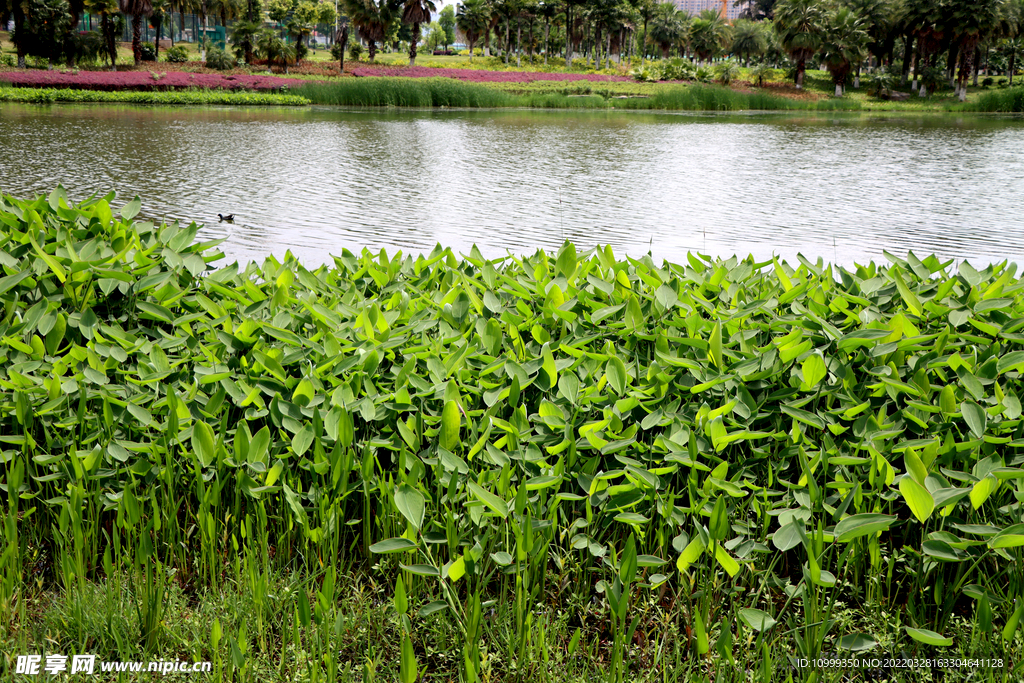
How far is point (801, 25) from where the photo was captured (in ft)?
140

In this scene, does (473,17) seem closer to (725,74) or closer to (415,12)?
(415,12)

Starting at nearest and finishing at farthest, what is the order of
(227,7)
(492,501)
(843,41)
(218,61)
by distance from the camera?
(492,501), (843,41), (218,61), (227,7)

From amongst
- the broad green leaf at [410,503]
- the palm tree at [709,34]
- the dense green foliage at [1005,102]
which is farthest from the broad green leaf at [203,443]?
the palm tree at [709,34]

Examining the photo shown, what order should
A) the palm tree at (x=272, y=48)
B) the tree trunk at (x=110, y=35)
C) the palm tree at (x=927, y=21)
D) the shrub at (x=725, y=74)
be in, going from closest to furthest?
the palm tree at (x=927, y=21) < the tree trunk at (x=110, y=35) < the palm tree at (x=272, y=48) < the shrub at (x=725, y=74)

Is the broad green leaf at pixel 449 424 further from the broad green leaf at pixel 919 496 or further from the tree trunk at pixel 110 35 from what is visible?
the tree trunk at pixel 110 35

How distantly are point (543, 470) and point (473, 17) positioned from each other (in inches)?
2740

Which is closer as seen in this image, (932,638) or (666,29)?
(932,638)

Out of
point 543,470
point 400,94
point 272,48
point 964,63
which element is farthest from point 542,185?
point 272,48

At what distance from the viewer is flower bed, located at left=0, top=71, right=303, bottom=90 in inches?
1091

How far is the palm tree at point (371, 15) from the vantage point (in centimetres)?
4931

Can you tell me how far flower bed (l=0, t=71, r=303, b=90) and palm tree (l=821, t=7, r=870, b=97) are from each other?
31041 mm

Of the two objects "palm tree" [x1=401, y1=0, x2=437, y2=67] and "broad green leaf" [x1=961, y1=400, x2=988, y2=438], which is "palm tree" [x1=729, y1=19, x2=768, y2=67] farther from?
"broad green leaf" [x1=961, y1=400, x2=988, y2=438]

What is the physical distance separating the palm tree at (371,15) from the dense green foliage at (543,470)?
53.3 m

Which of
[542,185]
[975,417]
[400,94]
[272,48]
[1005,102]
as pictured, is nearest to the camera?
[975,417]
